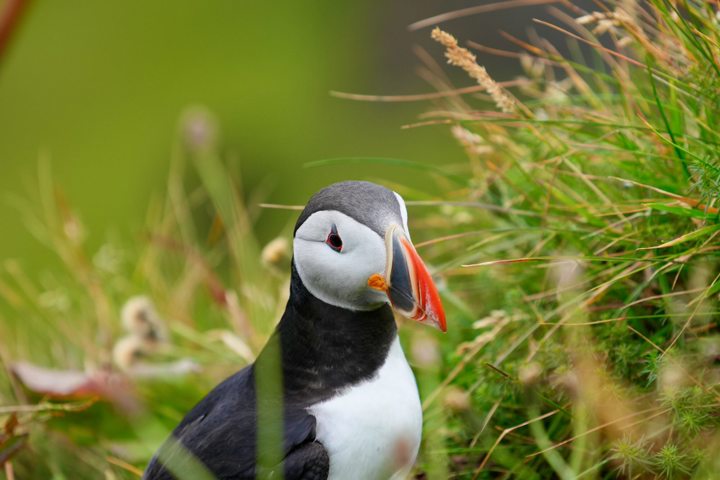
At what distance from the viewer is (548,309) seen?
9.81 ft

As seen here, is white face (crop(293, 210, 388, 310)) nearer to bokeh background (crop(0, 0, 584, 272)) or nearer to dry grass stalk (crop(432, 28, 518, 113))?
dry grass stalk (crop(432, 28, 518, 113))

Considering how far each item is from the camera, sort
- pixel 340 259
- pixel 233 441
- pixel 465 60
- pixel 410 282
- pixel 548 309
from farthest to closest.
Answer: pixel 548 309, pixel 465 60, pixel 233 441, pixel 340 259, pixel 410 282

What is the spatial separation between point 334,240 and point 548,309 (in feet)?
2.79

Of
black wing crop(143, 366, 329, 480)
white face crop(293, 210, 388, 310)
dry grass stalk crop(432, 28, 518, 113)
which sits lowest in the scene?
black wing crop(143, 366, 329, 480)

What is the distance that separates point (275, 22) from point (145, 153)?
207 centimetres

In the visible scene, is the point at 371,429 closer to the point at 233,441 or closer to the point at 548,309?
the point at 233,441

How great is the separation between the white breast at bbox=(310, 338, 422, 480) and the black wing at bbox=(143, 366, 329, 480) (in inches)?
1.4

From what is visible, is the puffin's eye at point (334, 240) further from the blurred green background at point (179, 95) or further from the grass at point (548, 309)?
the blurred green background at point (179, 95)

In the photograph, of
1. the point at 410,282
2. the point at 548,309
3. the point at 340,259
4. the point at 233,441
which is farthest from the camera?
the point at 548,309

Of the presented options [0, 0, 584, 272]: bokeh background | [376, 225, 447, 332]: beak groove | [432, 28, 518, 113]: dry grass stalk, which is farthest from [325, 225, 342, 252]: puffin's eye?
[0, 0, 584, 272]: bokeh background

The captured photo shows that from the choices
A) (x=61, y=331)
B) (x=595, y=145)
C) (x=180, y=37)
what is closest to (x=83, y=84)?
(x=180, y=37)

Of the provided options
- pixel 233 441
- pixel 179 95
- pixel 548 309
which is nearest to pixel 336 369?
pixel 233 441

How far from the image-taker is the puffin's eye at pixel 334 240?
7.92ft

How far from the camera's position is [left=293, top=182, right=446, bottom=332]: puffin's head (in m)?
2.29
